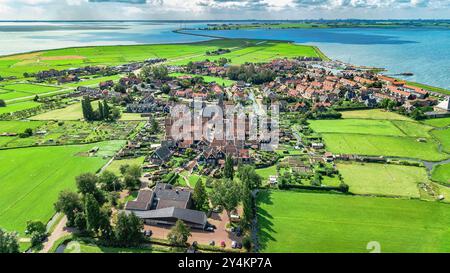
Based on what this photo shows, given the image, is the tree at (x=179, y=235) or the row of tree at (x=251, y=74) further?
the row of tree at (x=251, y=74)

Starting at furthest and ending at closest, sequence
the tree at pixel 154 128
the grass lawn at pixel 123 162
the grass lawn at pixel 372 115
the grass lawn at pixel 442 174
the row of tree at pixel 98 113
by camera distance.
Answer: the grass lawn at pixel 372 115, the row of tree at pixel 98 113, the tree at pixel 154 128, the grass lawn at pixel 123 162, the grass lawn at pixel 442 174

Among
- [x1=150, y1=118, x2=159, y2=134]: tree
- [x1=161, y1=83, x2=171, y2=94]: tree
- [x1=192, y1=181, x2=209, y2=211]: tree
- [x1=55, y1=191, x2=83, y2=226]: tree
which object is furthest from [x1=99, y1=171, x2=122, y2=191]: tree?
[x1=161, y1=83, x2=171, y2=94]: tree

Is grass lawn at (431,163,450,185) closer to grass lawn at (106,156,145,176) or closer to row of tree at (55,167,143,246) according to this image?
row of tree at (55,167,143,246)

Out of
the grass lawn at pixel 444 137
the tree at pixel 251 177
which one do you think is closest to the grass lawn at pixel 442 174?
the grass lawn at pixel 444 137

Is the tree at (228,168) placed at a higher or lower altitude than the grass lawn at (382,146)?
higher

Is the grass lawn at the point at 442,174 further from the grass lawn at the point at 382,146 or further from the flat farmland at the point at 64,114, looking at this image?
the flat farmland at the point at 64,114
